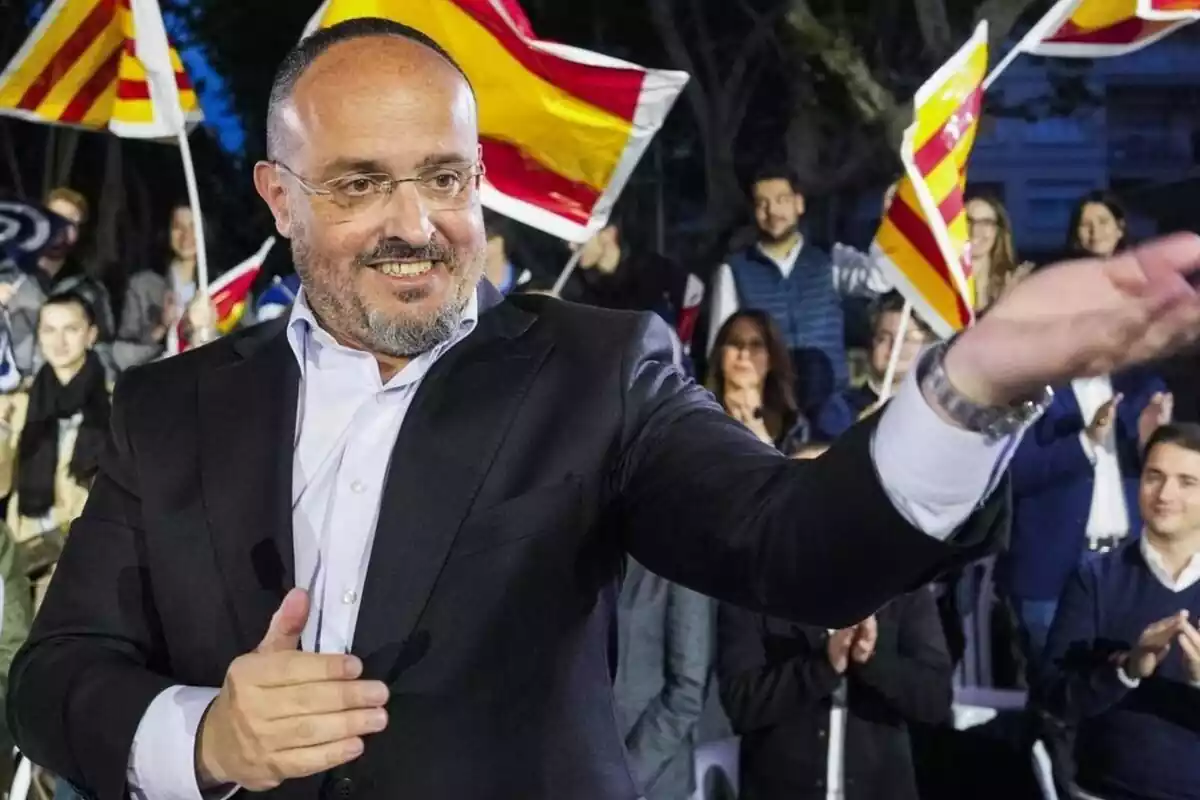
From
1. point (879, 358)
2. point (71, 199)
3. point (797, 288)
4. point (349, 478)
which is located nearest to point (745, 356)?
point (879, 358)

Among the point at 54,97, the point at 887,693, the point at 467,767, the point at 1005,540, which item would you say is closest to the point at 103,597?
→ the point at 467,767

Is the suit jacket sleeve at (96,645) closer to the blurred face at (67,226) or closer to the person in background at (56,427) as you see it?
the person in background at (56,427)

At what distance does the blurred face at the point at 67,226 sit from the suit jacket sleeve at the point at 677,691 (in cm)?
280

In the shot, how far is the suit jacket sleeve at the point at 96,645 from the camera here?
967 millimetres

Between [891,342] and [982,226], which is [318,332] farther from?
[982,226]

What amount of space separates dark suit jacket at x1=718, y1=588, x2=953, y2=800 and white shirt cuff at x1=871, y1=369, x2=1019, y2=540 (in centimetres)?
185

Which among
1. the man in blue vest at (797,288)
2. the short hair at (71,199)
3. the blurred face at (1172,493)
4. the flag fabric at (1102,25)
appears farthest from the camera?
the short hair at (71,199)

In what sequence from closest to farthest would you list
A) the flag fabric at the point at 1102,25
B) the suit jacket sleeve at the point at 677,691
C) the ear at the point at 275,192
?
the ear at the point at 275,192, the suit jacket sleeve at the point at 677,691, the flag fabric at the point at 1102,25

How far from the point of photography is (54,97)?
11.0ft

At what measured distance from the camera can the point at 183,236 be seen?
15.1 ft

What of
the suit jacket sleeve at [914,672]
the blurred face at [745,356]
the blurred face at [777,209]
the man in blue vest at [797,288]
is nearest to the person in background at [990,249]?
the man in blue vest at [797,288]

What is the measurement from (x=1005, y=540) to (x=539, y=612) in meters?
0.34

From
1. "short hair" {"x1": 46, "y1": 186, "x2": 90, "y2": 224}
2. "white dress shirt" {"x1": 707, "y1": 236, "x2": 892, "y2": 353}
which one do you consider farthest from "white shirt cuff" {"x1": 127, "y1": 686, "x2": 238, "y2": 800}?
"short hair" {"x1": 46, "y1": 186, "x2": 90, "y2": 224}

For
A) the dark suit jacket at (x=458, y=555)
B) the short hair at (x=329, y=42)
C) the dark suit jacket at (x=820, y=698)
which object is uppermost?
the short hair at (x=329, y=42)
